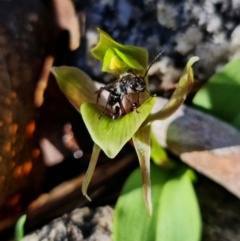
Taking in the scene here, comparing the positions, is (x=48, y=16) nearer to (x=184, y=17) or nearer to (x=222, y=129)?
(x=184, y=17)

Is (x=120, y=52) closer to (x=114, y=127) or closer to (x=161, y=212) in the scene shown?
(x=114, y=127)

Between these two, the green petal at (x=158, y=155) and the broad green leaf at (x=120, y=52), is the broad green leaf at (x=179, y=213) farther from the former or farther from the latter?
the broad green leaf at (x=120, y=52)

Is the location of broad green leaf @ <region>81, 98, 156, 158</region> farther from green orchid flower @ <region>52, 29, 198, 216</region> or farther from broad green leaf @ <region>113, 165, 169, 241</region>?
broad green leaf @ <region>113, 165, 169, 241</region>

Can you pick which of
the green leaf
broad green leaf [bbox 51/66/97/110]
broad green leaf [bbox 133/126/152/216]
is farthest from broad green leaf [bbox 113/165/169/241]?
broad green leaf [bbox 51/66/97/110]

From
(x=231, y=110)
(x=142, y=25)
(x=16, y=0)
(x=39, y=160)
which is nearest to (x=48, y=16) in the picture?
(x=16, y=0)

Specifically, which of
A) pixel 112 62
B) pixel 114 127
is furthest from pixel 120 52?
pixel 114 127

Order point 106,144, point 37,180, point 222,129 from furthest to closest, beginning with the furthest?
1. point 37,180
2. point 222,129
3. point 106,144

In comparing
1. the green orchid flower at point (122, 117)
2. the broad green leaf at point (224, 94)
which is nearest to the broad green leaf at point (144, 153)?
the green orchid flower at point (122, 117)
